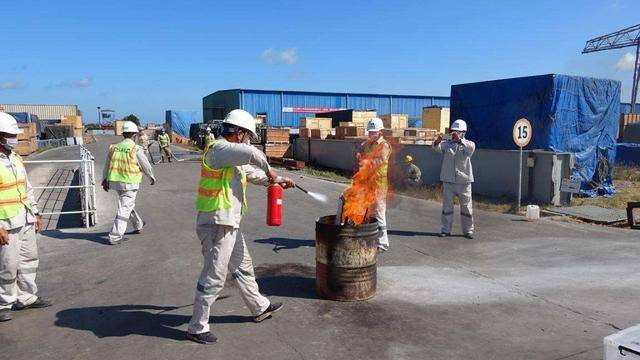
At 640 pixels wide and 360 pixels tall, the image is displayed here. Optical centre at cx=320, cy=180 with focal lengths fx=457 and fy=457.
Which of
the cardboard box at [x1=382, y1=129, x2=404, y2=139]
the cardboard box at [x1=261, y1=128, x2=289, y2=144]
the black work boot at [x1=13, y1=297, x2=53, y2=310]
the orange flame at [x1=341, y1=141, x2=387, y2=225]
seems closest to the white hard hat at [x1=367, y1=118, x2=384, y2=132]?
the orange flame at [x1=341, y1=141, x2=387, y2=225]

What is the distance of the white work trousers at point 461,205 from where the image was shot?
8.36m

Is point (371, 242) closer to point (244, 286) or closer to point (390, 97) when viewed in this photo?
point (244, 286)

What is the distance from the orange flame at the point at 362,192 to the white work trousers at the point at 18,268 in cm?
354

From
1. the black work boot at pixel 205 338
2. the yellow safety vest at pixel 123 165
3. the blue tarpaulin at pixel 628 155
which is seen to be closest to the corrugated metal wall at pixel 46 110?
the yellow safety vest at pixel 123 165

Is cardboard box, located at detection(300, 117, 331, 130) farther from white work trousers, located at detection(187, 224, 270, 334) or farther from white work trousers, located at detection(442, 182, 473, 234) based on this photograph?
white work trousers, located at detection(187, 224, 270, 334)

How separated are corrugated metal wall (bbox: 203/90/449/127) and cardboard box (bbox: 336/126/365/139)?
18.4m

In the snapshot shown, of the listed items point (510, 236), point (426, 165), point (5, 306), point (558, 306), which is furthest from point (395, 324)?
point (426, 165)

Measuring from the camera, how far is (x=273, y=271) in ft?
21.0

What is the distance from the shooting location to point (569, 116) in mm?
13781

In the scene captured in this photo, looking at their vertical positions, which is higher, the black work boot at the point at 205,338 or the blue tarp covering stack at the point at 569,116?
the blue tarp covering stack at the point at 569,116

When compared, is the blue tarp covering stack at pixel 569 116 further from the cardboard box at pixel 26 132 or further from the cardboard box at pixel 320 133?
the cardboard box at pixel 26 132

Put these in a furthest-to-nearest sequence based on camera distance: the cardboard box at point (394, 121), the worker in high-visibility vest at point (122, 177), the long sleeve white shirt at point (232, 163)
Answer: the cardboard box at point (394, 121)
the worker in high-visibility vest at point (122, 177)
the long sleeve white shirt at point (232, 163)

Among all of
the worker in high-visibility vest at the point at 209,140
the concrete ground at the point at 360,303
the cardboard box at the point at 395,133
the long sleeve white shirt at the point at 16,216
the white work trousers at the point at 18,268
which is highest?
the cardboard box at the point at 395,133

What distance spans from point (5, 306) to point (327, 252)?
134 inches
